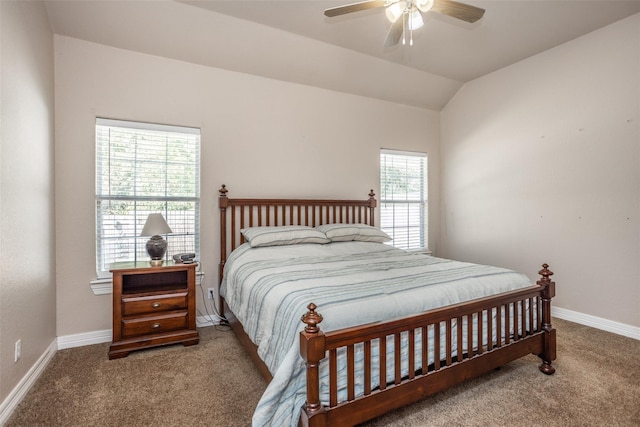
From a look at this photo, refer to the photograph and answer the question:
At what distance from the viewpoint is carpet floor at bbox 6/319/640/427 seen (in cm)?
172

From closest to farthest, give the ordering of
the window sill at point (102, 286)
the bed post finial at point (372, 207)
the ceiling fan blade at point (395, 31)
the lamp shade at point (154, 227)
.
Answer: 1. the ceiling fan blade at point (395, 31)
2. the lamp shade at point (154, 227)
3. the window sill at point (102, 286)
4. the bed post finial at point (372, 207)

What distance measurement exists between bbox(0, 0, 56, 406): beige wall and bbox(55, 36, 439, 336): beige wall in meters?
0.15

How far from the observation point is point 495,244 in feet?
12.9

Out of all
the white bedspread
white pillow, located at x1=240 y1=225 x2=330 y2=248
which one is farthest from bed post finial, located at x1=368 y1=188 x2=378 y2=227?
the white bedspread

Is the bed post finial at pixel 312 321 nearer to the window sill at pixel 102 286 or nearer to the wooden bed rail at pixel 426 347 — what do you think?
the wooden bed rail at pixel 426 347

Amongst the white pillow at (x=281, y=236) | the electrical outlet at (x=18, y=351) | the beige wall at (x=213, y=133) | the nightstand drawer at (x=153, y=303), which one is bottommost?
the electrical outlet at (x=18, y=351)

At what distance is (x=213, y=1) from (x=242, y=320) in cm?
256

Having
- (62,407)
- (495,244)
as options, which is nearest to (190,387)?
(62,407)

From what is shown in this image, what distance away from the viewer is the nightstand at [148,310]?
8.09ft

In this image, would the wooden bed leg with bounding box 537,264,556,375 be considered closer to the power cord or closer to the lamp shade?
the power cord

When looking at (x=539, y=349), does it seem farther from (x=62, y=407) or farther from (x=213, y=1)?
(x=213, y=1)

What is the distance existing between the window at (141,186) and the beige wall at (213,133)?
0.08 m

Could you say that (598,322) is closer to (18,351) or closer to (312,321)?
(312,321)

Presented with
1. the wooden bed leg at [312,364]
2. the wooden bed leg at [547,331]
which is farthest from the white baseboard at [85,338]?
the wooden bed leg at [312,364]
